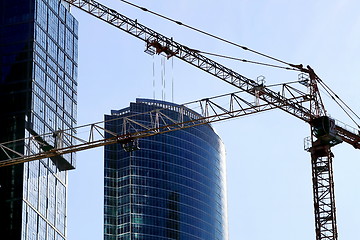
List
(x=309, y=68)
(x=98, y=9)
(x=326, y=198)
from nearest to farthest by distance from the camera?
(x=326, y=198), (x=309, y=68), (x=98, y=9)

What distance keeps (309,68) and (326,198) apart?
20012 mm

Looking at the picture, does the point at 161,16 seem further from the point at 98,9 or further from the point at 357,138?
the point at 357,138

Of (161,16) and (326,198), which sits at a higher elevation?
(161,16)

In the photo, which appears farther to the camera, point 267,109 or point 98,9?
point 98,9

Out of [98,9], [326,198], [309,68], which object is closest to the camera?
[326,198]

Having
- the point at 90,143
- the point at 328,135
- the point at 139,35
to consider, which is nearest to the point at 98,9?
the point at 139,35

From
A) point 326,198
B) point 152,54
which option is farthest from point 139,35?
point 326,198

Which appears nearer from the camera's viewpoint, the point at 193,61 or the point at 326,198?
the point at 326,198

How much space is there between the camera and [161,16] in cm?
15012

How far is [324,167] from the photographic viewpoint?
141250mm

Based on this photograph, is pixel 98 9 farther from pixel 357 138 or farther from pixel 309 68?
pixel 357 138

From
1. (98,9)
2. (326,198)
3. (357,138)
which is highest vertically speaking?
(98,9)

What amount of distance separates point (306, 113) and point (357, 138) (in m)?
7.70

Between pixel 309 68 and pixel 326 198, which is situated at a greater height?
pixel 309 68
